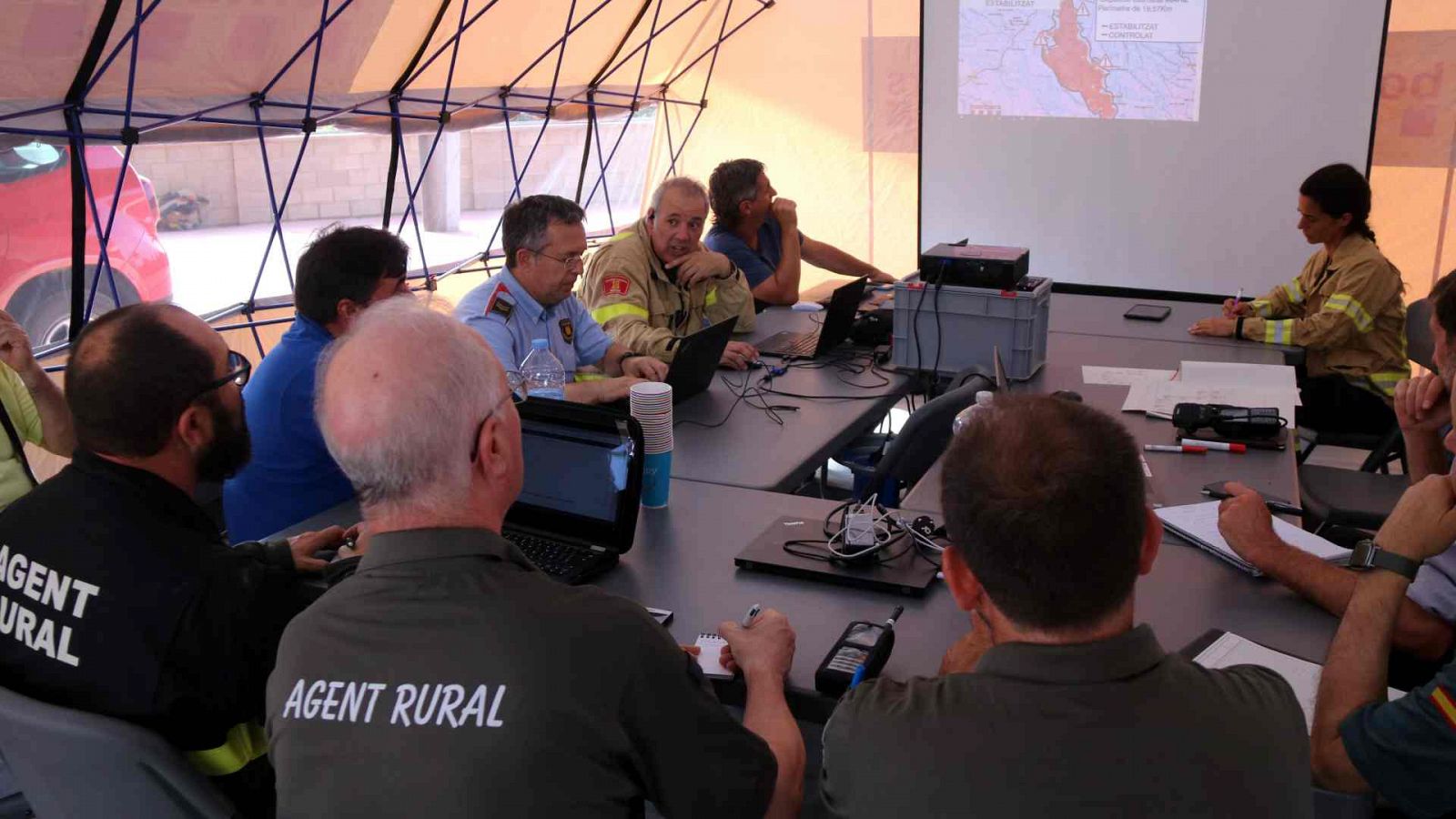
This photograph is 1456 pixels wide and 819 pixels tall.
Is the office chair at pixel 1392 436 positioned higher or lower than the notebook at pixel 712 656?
lower

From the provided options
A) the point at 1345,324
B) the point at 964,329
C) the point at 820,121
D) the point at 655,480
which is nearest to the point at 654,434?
the point at 655,480

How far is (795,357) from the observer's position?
12.1ft

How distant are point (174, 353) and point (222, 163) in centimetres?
532

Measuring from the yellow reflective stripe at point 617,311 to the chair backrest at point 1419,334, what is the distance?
2.64 metres

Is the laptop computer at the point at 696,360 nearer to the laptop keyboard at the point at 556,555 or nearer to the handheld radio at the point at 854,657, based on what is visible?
the laptop keyboard at the point at 556,555

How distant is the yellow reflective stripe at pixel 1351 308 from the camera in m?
4.00

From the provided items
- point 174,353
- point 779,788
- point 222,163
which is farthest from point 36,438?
point 222,163

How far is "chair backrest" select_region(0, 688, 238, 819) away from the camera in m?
1.33

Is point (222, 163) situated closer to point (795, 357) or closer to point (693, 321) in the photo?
point (693, 321)

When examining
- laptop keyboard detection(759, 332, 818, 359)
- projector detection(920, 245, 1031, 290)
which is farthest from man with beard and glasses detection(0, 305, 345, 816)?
projector detection(920, 245, 1031, 290)

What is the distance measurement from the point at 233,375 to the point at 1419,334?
150 inches

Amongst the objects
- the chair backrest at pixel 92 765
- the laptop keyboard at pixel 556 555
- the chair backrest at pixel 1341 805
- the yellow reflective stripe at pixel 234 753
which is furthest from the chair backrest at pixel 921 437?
the chair backrest at pixel 92 765

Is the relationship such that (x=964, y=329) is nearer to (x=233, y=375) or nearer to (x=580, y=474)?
(x=580, y=474)

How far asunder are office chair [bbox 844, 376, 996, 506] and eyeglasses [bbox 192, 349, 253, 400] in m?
1.49
